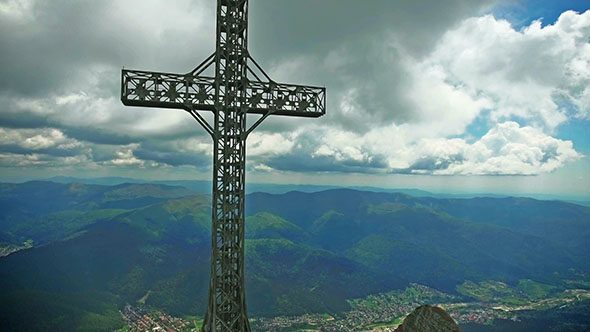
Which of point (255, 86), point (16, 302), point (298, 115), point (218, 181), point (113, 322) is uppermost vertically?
point (255, 86)

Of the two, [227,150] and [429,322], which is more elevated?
[227,150]

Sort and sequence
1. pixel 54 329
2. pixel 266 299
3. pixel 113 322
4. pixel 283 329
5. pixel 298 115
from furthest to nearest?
1. pixel 266 299
2. pixel 283 329
3. pixel 113 322
4. pixel 54 329
5. pixel 298 115

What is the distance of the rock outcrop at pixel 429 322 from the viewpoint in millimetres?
11914

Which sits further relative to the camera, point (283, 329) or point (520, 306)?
point (520, 306)

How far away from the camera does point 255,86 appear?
12.7 m

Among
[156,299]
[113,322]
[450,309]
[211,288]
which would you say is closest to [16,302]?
[113,322]

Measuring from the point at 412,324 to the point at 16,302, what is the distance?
16453cm

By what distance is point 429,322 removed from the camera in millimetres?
12133

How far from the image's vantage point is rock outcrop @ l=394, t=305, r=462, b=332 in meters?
11.9

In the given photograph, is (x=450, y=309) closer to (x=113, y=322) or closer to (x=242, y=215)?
(x=113, y=322)

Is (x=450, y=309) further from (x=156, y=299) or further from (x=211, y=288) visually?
(x=211, y=288)

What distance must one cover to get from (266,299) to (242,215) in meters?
196

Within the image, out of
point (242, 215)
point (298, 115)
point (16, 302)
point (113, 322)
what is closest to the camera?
point (242, 215)

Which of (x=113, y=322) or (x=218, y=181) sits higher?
(x=218, y=181)
